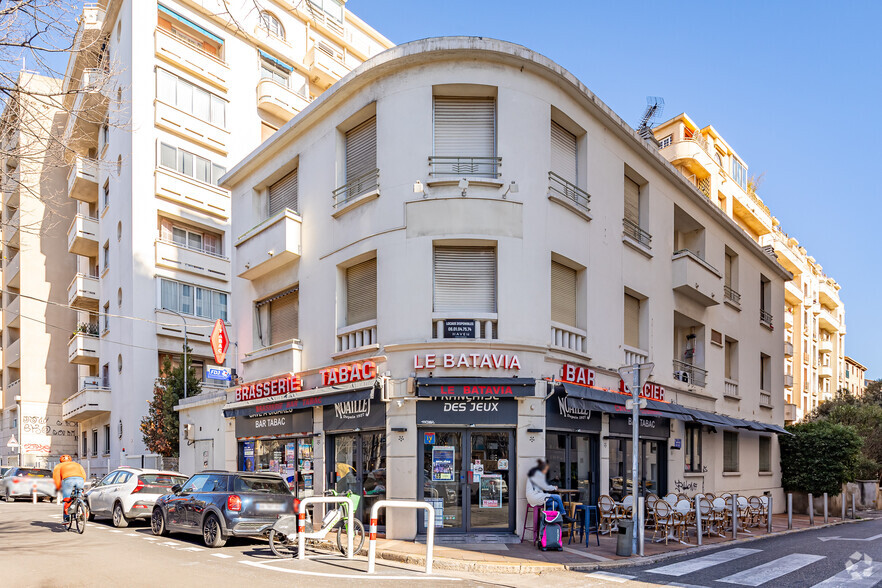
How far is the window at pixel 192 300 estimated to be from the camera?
31.7m

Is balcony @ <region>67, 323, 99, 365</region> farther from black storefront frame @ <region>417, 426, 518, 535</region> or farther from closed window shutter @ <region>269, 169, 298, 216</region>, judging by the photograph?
black storefront frame @ <region>417, 426, 518, 535</region>

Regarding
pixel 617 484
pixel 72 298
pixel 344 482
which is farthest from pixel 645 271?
pixel 72 298

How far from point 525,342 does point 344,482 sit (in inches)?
210

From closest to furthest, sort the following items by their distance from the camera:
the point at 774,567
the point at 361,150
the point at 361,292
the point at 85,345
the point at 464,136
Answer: the point at 774,567 < the point at 464,136 < the point at 361,292 < the point at 361,150 < the point at 85,345

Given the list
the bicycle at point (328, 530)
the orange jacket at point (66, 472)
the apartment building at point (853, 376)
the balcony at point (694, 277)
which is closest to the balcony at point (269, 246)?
the orange jacket at point (66, 472)

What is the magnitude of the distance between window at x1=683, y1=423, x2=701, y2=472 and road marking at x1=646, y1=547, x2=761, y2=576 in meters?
6.98

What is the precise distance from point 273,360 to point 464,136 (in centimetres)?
791

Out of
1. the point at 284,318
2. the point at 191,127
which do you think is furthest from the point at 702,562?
the point at 191,127

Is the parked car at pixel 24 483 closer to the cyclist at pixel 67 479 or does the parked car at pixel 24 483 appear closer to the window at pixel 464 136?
the cyclist at pixel 67 479

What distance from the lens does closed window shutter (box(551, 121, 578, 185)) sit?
16344mm

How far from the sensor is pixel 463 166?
15.3m

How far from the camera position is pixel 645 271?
19.4 m

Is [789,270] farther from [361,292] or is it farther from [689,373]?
[361,292]

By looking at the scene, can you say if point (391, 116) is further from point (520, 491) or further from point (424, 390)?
point (520, 491)
